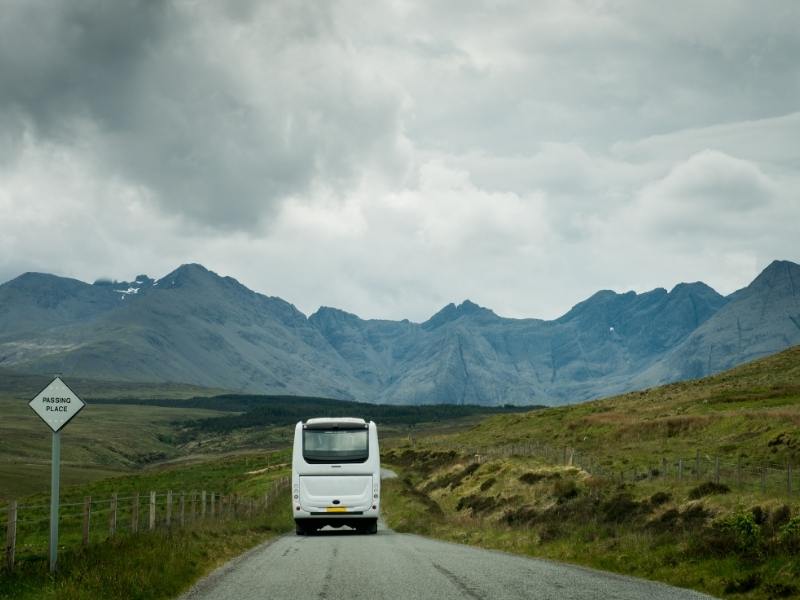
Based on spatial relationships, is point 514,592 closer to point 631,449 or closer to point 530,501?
point 530,501

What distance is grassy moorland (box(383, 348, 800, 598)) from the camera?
757 inches

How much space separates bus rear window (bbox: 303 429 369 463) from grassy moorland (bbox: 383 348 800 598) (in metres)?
5.32

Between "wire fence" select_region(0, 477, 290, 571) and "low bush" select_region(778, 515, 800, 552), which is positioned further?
"wire fence" select_region(0, 477, 290, 571)

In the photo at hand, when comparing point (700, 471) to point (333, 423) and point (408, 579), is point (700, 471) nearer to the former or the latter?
point (333, 423)

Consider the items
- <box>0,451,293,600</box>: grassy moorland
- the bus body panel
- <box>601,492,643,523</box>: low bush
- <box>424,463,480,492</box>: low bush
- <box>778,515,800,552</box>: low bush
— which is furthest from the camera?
<box>424,463,480,492</box>: low bush

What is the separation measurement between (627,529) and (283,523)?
20.8 metres

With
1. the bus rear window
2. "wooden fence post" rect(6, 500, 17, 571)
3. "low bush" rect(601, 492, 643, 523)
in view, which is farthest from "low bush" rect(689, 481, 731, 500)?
"wooden fence post" rect(6, 500, 17, 571)

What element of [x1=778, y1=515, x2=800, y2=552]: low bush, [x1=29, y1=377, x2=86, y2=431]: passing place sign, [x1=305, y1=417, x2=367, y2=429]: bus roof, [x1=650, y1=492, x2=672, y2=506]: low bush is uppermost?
[x1=29, y1=377, x2=86, y2=431]: passing place sign

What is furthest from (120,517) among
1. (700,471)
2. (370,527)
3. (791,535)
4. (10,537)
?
(791,535)

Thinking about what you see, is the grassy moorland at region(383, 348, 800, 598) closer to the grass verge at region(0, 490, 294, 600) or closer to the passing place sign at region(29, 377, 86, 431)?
the grass verge at region(0, 490, 294, 600)

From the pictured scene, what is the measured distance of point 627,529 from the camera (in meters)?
26.1

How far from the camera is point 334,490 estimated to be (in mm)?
33875

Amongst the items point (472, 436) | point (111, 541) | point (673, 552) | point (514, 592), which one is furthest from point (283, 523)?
point (472, 436)

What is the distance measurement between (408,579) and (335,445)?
16717 millimetres
